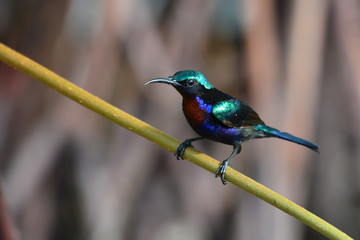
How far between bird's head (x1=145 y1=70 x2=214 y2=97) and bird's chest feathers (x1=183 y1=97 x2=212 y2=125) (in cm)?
3

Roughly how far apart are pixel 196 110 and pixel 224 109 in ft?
0.38

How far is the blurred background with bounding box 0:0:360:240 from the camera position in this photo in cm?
283

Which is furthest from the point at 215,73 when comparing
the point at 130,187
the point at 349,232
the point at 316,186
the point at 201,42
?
the point at 349,232

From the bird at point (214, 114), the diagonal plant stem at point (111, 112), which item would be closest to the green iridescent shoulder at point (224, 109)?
the bird at point (214, 114)

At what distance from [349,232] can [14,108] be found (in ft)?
9.03

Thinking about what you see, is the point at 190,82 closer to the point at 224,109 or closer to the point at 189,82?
the point at 189,82

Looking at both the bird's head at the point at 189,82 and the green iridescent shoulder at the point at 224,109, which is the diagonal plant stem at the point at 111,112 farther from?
the green iridescent shoulder at the point at 224,109


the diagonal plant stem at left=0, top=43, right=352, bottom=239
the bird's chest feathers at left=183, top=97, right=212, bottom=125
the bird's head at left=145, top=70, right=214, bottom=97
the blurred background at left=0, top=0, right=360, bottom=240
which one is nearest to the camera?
the diagonal plant stem at left=0, top=43, right=352, bottom=239

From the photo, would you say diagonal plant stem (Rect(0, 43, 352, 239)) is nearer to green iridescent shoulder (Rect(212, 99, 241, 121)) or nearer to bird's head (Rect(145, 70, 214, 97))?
bird's head (Rect(145, 70, 214, 97))

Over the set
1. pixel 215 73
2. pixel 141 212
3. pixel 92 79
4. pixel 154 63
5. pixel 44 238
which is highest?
pixel 215 73

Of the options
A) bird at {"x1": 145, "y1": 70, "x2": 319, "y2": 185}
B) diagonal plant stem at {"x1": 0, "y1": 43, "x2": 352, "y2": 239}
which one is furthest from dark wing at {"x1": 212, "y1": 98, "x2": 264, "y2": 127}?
diagonal plant stem at {"x1": 0, "y1": 43, "x2": 352, "y2": 239}

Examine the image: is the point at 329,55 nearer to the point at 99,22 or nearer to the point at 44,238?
the point at 99,22

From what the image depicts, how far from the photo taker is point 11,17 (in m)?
2.92

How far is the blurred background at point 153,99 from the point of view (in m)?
2.83
